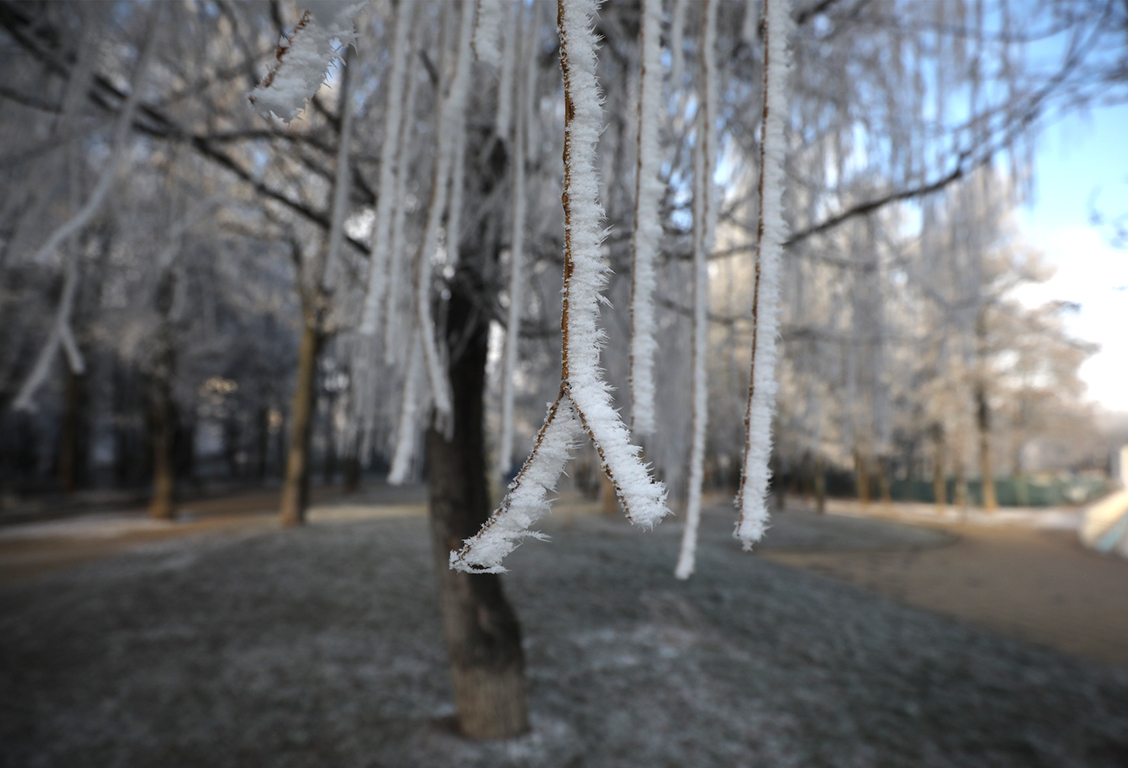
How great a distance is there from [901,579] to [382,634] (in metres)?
7.69

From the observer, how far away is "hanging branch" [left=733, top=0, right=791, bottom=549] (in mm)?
451

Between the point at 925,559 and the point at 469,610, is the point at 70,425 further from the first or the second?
the point at 925,559

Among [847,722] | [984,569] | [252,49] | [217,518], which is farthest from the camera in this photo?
[217,518]

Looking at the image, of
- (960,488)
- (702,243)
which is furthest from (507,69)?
(960,488)

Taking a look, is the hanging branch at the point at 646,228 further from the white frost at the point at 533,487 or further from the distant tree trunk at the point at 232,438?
the distant tree trunk at the point at 232,438

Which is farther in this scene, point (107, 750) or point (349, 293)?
point (107, 750)

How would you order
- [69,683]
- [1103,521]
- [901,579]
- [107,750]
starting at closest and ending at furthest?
[107,750]
[69,683]
[901,579]
[1103,521]

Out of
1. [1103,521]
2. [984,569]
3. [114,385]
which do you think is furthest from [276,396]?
[1103,521]

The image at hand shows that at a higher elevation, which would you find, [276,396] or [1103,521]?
[276,396]

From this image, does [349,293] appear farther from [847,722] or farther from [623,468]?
[847,722]

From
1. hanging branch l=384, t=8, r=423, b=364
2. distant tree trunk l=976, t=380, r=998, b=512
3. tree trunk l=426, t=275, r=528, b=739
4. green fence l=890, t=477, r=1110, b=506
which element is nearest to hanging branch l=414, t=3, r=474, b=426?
hanging branch l=384, t=8, r=423, b=364

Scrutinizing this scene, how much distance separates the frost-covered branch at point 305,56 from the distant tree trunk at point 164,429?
11454 millimetres

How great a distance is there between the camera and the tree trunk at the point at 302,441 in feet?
28.7

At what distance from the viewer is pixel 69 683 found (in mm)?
3627
